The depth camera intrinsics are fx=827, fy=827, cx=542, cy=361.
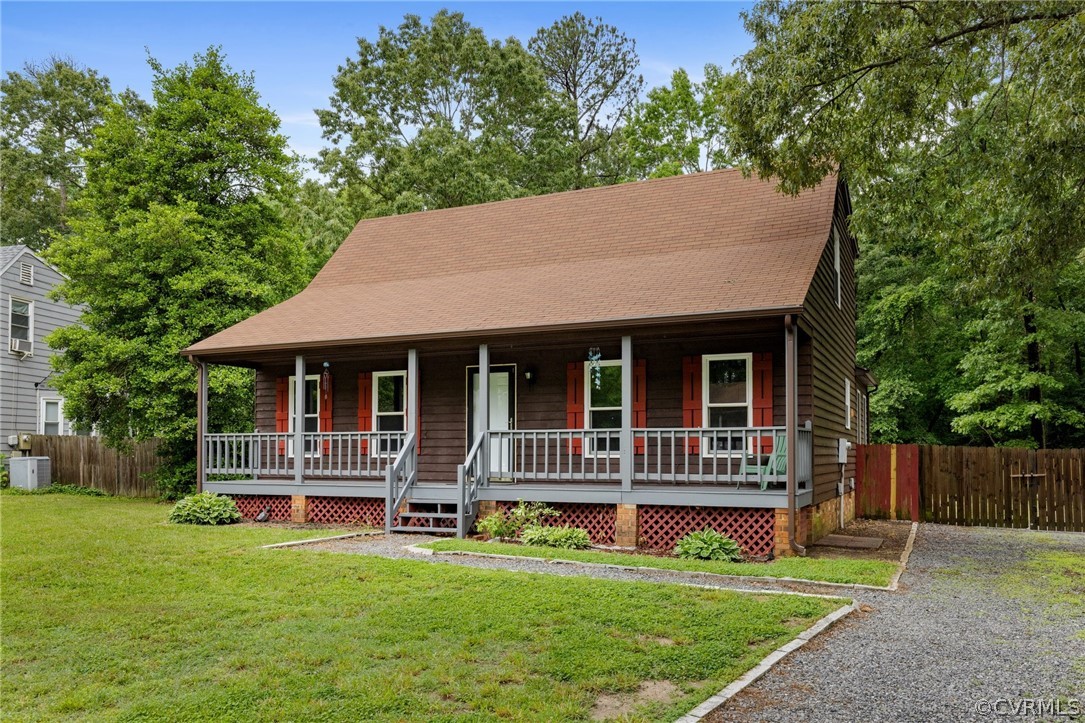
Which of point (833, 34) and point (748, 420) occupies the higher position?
point (833, 34)

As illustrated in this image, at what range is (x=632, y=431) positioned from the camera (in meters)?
12.0

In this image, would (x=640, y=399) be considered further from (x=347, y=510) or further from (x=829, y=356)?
(x=347, y=510)

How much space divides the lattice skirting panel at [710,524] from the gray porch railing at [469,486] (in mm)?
2644

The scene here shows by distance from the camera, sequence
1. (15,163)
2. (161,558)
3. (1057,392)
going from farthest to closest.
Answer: (15,163)
(1057,392)
(161,558)

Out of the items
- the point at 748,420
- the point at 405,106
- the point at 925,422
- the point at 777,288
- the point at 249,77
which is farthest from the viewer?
the point at 405,106

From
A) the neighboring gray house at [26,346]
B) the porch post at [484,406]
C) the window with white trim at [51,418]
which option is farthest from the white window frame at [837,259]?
the window with white trim at [51,418]

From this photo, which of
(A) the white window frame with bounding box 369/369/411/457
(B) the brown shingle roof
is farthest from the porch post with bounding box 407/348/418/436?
(A) the white window frame with bounding box 369/369/411/457

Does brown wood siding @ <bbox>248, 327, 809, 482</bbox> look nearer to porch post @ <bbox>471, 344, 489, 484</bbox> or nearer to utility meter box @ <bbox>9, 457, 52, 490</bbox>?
porch post @ <bbox>471, 344, 489, 484</bbox>

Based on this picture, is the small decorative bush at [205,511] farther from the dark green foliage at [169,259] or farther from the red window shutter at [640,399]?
the red window shutter at [640,399]

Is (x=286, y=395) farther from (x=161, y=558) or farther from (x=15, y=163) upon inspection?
(x=15, y=163)

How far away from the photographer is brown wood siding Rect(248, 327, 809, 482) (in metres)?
12.8

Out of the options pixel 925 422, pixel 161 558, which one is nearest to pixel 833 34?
pixel 161 558

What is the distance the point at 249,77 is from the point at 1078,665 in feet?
68.0

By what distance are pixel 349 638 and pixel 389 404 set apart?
9420 mm
